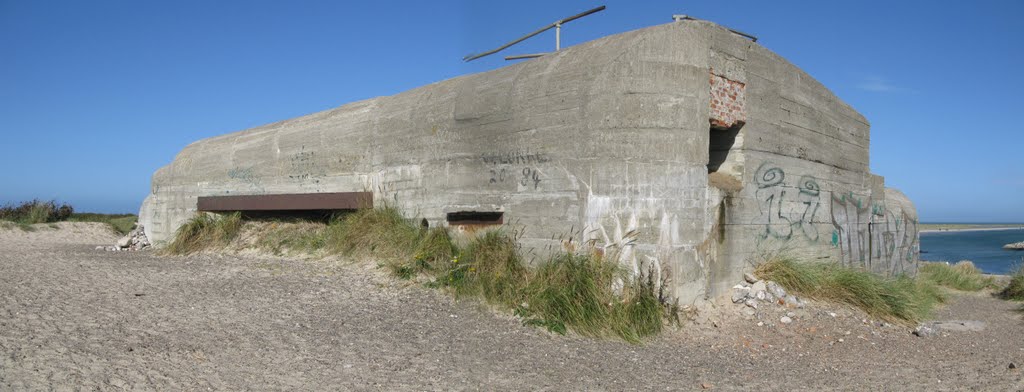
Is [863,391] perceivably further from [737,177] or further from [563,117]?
[563,117]

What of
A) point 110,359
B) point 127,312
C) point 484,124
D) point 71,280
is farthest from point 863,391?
point 71,280

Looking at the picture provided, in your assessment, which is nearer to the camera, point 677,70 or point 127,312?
point 127,312

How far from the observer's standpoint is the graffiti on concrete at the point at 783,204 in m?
8.01

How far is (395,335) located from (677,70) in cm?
377

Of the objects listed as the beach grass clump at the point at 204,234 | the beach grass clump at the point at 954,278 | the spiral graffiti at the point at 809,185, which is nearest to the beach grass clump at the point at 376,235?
the beach grass clump at the point at 204,234

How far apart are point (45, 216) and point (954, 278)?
21.2m

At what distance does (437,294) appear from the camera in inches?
284

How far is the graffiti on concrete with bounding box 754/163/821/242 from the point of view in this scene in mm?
8008

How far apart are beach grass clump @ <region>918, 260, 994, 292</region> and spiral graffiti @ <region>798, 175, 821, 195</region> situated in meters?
4.86

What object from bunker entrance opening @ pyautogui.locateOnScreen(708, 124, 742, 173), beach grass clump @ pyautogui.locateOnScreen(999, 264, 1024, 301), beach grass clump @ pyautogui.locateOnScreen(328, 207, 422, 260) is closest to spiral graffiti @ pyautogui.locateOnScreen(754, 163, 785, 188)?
bunker entrance opening @ pyautogui.locateOnScreen(708, 124, 742, 173)

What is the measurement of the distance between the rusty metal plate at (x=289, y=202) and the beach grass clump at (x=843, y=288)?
5.30m

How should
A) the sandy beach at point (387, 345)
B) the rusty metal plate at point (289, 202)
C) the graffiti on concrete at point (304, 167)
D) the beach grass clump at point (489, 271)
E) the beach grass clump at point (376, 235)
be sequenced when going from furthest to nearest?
1. the graffiti on concrete at point (304, 167)
2. the rusty metal plate at point (289, 202)
3. the beach grass clump at point (376, 235)
4. the beach grass clump at point (489, 271)
5. the sandy beach at point (387, 345)

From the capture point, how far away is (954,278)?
12.9m

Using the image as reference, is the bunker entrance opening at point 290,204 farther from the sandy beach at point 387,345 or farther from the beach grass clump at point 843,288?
the beach grass clump at point 843,288
